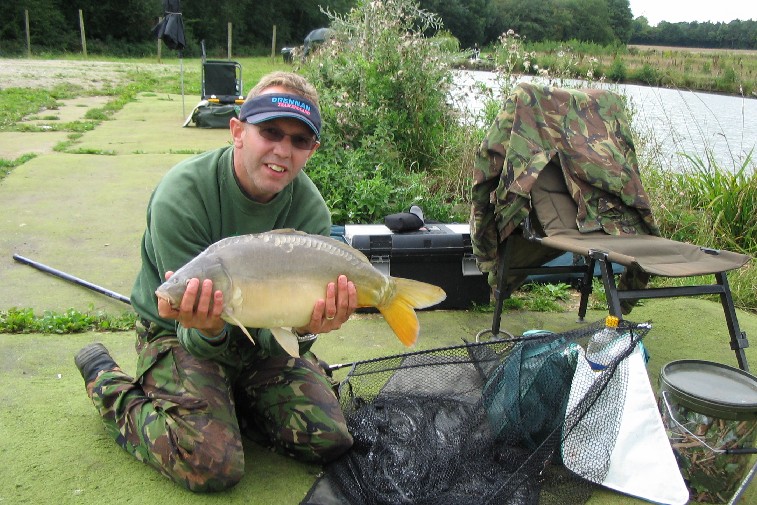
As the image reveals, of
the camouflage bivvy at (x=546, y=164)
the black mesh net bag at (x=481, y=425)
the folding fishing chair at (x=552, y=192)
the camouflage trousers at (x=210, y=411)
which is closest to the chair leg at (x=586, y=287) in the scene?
the folding fishing chair at (x=552, y=192)

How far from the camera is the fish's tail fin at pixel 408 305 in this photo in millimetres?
2021

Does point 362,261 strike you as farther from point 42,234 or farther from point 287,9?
point 287,9

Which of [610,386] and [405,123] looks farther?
[405,123]

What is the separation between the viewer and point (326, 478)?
2.24 m

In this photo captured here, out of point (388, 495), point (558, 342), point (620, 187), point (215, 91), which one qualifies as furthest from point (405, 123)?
point (215, 91)

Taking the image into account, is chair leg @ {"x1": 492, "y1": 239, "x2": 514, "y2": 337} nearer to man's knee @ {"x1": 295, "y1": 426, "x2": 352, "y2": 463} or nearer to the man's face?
man's knee @ {"x1": 295, "y1": 426, "x2": 352, "y2": 463}

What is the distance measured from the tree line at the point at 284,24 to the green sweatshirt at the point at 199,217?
23.9ft

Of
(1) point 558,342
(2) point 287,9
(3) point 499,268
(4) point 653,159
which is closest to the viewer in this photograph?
(1) point 558,342

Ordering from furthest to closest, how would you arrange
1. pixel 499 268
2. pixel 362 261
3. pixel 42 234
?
pixel 42 234 → pixel 499 268 → pixel 362 261

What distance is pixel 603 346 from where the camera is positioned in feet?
7.34

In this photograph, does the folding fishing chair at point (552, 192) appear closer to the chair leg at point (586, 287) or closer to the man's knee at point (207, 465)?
the chair leg at point (586, 287)

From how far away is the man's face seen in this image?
2.16 meters

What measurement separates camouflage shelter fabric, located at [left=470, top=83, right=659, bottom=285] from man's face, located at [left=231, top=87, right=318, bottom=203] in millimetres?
1335

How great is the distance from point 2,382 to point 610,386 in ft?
7.83
